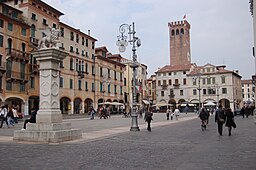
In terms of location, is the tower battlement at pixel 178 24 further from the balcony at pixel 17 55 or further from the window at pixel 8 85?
the window at pixel 8 85

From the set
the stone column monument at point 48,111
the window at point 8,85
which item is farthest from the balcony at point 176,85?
the stone column monument at point 48,111

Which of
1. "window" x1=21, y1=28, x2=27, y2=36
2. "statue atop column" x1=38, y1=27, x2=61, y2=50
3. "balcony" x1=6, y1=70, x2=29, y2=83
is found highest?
"window" x1=21, y1=28, x2=27, y2=36

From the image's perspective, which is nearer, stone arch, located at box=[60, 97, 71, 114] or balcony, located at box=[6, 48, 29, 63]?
balcony, located at box=[6, 48, 29, 63]

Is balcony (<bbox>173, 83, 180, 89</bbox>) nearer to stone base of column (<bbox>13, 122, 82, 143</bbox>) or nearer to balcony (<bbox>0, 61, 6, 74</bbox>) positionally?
balcony (<bbox>0, 61, 6, 74</bbox>)

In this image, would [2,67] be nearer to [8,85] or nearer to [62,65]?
[8,85]

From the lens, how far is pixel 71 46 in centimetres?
5319

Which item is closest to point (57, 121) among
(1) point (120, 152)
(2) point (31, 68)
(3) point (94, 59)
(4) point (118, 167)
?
(1) point (120, 152)

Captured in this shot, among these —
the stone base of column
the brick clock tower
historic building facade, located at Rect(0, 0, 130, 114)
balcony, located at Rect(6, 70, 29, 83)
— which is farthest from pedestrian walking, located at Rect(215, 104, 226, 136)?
the brick clock tower

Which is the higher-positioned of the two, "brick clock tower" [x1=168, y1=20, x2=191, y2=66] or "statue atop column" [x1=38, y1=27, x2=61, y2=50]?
"brick clock tower" [x1=168, y1=20, x2=191, y2=66]

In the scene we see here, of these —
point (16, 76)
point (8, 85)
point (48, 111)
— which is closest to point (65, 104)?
point (16, 76)

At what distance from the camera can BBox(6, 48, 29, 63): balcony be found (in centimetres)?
4009

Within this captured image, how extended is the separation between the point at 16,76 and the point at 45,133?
3015 centimetres

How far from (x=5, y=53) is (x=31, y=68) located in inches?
203

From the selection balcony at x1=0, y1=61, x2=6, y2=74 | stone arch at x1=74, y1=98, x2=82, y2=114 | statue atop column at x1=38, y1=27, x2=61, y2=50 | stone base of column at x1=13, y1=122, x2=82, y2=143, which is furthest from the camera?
stone arch at x1=74, y1=98, x2=82, y2=114
